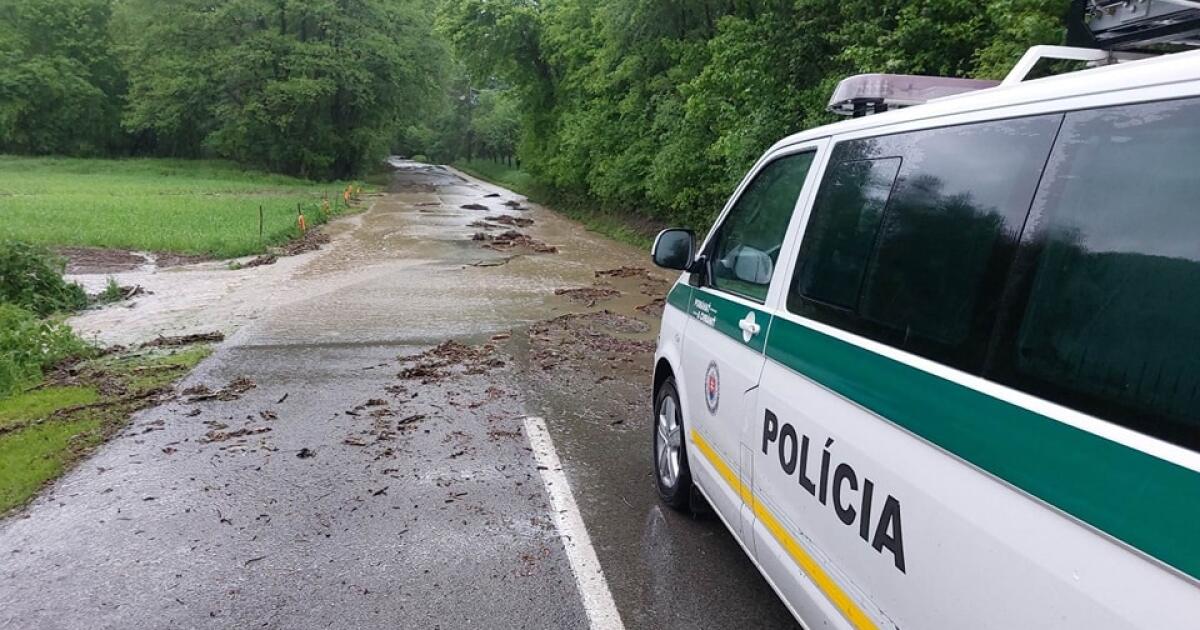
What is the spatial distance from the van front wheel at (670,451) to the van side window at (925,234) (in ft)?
5.28

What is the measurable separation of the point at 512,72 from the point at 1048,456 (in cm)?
3469

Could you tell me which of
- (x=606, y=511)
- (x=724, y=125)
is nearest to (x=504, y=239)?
(x=724, y=125)

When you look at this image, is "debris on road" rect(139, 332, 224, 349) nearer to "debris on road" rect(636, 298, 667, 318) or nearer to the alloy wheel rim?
"debris on road" rect(636, 298, 667, 318)

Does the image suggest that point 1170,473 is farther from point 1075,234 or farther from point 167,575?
point 167,575

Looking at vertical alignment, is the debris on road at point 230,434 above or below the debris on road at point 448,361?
below

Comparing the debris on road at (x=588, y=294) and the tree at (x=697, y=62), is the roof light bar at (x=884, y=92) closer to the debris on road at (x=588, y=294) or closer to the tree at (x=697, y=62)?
the tree at (x=697, y=62)

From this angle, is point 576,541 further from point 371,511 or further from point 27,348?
point 27,348

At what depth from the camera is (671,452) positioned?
172 inches

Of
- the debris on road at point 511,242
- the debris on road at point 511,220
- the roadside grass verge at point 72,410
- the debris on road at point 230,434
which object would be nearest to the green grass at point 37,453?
the roadside grass verge at point 72,410

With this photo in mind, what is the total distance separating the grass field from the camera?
17.5 metres

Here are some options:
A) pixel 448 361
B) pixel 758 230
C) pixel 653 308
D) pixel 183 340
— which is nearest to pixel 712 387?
pixel 758 230

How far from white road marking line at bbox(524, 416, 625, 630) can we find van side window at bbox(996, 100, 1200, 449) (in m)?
2.25

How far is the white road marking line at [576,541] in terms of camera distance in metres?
3.38

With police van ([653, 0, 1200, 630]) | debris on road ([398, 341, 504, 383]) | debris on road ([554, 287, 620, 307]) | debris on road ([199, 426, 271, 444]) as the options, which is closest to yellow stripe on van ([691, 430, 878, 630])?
police van ([653, 0, 1200, 630])
